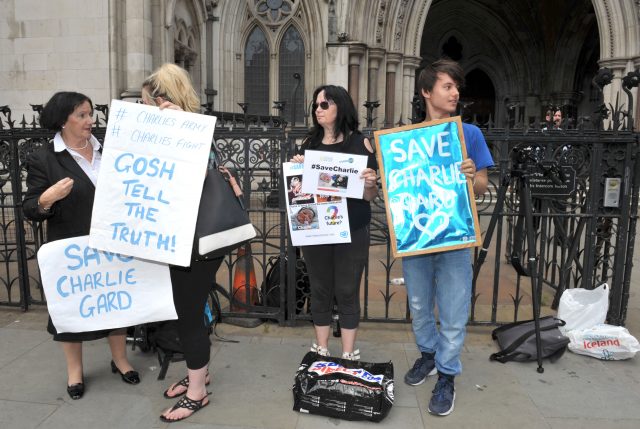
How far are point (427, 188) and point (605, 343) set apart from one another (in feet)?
6.96

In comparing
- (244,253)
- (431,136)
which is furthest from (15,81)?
(431,136)

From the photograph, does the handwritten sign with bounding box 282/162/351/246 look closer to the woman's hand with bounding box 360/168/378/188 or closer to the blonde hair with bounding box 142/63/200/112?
the woman's hand with bounding box 360/168/378/188

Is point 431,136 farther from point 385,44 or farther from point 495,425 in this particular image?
point 385,44

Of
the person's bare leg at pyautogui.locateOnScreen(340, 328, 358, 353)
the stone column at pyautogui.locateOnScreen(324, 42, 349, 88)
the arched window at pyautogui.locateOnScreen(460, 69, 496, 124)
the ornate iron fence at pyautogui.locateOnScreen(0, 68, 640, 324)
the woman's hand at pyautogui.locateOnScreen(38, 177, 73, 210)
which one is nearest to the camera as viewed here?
the woman's hand at pyautogui.locateOnScreen(38, 177, 73, 210)

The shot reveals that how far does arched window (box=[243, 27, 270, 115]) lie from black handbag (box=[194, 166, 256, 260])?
11.3 metres

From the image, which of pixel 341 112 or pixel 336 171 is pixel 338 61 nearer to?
pixel 341 112

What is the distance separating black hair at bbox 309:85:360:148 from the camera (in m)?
3.33

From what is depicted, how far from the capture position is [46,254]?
3.11 meters

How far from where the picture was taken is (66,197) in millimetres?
3141

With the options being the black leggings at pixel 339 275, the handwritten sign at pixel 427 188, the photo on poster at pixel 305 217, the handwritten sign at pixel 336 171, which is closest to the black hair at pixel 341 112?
the handwritten sign at pixel 336 171

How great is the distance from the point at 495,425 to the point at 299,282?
7.53 feet

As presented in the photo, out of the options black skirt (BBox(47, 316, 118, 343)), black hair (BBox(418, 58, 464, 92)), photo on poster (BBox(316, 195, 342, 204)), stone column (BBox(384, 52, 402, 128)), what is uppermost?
stone column (BBox(384, 52, 402, 128))

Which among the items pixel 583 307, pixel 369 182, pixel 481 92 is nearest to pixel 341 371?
pixel 369 182

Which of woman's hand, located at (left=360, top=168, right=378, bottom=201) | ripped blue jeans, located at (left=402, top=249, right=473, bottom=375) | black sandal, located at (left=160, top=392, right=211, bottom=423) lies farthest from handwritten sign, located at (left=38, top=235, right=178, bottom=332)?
ripped blue jeans, located at (left=402, top=249, right=473, bottom=375)
